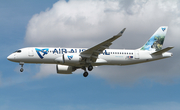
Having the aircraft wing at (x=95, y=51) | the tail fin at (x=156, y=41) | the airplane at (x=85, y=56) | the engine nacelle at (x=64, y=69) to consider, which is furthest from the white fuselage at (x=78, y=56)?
the engine nacelle at (x=64, y=69)

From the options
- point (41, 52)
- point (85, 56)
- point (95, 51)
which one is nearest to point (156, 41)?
point (95, 51)

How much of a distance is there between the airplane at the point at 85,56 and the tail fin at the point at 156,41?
0.50 m

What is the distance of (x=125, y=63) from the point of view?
50.1m

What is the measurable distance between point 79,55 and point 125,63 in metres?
→ 8.03

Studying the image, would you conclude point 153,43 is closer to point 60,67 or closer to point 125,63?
point 125,63

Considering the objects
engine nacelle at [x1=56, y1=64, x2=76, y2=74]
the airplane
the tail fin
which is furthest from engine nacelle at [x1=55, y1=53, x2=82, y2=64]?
the tail fin

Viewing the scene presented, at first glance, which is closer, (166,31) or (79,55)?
(79,55)

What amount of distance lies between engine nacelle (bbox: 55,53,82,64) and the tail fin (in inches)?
494

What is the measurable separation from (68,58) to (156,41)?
17527 mm

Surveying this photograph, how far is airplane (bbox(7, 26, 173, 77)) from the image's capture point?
46.5m

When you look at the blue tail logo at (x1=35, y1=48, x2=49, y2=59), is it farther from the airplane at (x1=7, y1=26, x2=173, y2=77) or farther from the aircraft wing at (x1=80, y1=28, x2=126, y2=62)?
the aircraft wing at (x1=80, y1=28, x2=126, y2=62)

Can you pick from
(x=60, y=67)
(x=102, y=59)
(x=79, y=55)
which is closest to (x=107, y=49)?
(x=102, y=59)

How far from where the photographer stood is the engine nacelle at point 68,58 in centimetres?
4619

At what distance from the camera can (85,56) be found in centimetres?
4712
